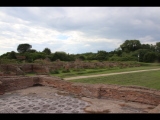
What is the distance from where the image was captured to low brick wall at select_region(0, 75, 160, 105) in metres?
6.63

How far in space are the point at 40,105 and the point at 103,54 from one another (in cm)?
4793

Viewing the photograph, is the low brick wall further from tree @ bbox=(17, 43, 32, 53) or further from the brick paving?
tree @ bbox=(17, 43, 32, 53)

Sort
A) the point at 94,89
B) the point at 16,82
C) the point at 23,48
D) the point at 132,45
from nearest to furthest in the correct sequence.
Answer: the point at 94,89 → the point at 16,82 → the point at 23,48 → the point at 132,45

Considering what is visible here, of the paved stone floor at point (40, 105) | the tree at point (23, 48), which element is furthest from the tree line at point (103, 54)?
the paved stone floor at point (40, 105)

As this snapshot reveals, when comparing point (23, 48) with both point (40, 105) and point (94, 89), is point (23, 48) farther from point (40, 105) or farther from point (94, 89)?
point (40, 105)

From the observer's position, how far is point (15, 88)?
942 cm

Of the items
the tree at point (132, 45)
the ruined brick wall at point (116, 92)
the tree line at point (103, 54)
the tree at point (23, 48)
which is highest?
the tree at point (132, 45)

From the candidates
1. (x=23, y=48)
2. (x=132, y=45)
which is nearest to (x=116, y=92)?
(x=23, y=48)

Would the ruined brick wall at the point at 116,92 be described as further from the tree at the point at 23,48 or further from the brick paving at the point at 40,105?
the tree at the point at 23,48

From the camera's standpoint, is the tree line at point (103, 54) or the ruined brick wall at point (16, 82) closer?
the ruined brick wall at point (16, 82)

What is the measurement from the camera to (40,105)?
6422mm

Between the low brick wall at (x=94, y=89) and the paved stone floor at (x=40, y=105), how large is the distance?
3.10 ft

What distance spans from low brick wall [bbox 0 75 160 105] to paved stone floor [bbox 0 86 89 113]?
0.95m

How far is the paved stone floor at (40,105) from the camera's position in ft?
19.1
